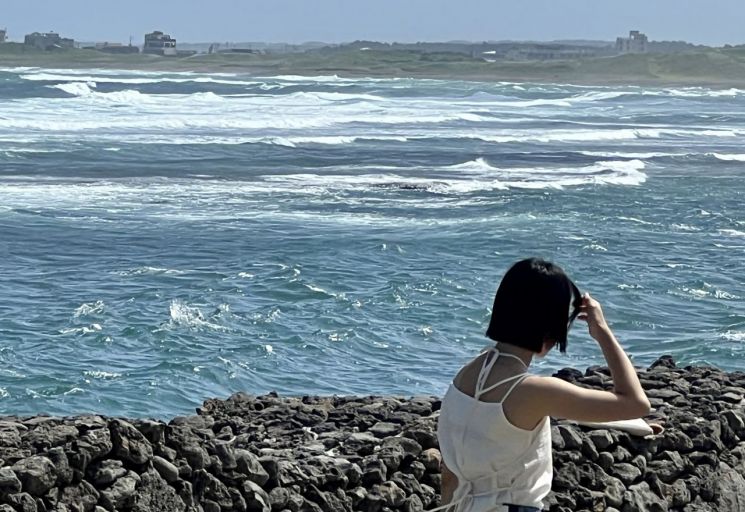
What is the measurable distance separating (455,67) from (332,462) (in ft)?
379

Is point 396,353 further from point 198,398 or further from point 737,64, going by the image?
point 737,64

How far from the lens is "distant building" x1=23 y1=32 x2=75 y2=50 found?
145200 mm

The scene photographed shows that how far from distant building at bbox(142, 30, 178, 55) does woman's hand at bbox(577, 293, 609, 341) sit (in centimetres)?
15252

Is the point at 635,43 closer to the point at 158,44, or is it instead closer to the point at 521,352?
the point at 158,44

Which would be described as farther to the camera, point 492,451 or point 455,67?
point 455,67

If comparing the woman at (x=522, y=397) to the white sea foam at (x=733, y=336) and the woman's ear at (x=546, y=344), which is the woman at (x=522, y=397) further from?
the white sea foam at (x=733, y=336)

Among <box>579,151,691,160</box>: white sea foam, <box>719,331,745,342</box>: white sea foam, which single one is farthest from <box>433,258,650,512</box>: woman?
<box>579,151,691,160</box>: white sea foam

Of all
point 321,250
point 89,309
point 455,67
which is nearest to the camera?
point 89,309

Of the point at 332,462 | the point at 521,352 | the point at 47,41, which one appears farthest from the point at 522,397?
the point at 47,41

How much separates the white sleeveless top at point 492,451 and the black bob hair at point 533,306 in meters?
0.07

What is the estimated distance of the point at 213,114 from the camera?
5925 cm

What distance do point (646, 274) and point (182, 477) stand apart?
14251 mm

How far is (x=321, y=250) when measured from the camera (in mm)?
22062

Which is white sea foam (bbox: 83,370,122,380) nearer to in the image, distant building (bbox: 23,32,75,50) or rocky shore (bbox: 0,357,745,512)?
rocky shore (bbox: 0,357,745,512)
